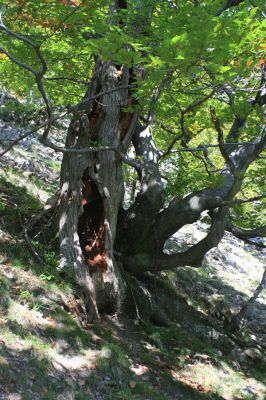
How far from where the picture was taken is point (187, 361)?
7004mm

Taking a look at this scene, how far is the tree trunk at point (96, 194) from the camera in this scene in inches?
260

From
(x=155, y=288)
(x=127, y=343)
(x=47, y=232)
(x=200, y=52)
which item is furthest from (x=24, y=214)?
(x=200, y=52)

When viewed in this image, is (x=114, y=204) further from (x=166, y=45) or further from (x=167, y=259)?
(x=166, y=45)

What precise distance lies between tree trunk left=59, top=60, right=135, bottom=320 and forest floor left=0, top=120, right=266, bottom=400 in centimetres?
40

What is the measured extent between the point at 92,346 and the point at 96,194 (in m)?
2.77

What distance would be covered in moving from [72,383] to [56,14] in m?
4.75

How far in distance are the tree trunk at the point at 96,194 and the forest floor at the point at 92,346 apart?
402 mm

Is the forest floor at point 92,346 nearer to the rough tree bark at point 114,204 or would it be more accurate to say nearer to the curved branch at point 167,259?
the rough tree bark at point 114,204

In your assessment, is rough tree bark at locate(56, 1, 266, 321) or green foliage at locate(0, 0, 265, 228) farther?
rough tree bark at locate(56, 1, 266, 321)

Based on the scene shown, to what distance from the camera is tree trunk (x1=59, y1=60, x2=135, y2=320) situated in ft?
21.7

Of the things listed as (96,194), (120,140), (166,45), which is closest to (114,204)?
(96,194)

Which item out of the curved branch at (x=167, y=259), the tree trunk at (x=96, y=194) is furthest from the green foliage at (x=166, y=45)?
the curved branch at (x=167, y=259)

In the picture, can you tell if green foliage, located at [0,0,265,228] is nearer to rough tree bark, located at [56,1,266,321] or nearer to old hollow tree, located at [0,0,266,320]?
old hollow tree, located at [0,0,266,320]

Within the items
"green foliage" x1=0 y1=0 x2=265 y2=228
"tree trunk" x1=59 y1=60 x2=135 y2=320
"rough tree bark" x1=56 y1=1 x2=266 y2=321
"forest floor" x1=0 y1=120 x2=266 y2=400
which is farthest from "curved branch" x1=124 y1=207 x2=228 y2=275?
"green foliage" x1=0 y1=0 x2=265 y2=228
